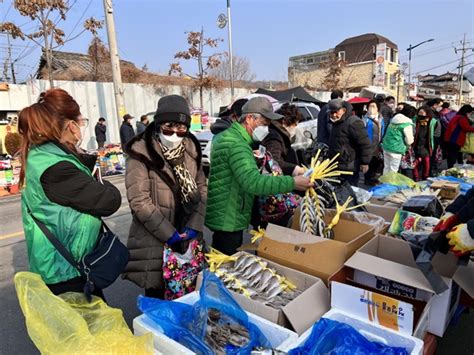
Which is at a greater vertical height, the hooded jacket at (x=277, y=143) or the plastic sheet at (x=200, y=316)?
the hooded jacket at (x=277, y=143)

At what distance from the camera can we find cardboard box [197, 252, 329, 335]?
1676 millimetres

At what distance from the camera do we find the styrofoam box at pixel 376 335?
1509mm

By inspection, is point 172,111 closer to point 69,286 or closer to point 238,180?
point 238,180

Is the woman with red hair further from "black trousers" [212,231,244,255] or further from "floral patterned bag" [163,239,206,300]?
"black trousers" [212,231,244,255]

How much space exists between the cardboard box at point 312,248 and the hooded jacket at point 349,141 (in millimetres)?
2758

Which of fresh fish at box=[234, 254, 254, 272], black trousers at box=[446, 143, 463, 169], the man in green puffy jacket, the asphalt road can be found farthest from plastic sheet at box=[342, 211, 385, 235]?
black trousers at box=[446, 143, 463, 169]

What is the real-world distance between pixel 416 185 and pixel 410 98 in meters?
36.8

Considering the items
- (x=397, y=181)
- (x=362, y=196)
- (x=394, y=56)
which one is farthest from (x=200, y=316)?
(x=394, y=56)

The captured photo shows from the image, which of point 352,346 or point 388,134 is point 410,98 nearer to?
point 388,134

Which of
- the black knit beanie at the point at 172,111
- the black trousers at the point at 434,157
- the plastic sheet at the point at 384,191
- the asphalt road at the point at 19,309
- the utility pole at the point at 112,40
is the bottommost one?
the asphalt road at the point at 19,309

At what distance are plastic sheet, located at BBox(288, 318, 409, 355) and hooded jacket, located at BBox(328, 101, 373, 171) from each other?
3.64m

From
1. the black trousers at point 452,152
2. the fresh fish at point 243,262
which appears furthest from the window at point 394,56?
the fresh fish at point 243,262

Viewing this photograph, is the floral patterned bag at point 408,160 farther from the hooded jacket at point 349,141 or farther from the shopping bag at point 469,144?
the hooded jacket at point 349,141

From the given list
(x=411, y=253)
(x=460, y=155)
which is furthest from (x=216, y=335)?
(x=460, y=155)
